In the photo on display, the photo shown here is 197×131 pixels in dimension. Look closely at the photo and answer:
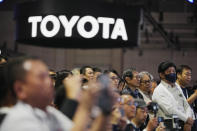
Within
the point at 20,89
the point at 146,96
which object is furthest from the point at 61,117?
the point at 146,96

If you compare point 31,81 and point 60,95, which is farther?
point 60,95

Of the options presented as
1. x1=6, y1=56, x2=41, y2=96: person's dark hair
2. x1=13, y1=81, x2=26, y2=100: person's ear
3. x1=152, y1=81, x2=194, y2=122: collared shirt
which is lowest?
x1=152, y1=81, x2=194, y2=122: collared shirt

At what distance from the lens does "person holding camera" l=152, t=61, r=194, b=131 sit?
514 centimetres

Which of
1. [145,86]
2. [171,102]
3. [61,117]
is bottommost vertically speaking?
[171,102]

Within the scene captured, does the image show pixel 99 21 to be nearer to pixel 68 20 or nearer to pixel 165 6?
pixel 68 20

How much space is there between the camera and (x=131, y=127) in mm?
3510

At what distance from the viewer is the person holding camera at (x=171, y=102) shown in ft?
16.9

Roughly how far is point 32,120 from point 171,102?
363cm

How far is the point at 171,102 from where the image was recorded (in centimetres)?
519

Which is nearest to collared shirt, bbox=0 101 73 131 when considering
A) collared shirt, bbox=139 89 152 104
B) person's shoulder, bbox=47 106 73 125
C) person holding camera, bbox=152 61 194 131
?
person's shoulder, bbox=47 106 73 125

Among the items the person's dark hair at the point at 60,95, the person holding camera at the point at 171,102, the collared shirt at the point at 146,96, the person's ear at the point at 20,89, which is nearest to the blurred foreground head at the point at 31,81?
the person's ear at the point at 20,89

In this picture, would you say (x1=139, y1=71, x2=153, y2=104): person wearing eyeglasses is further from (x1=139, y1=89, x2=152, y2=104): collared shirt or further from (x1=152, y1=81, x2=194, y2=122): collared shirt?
(x1=152, y1=81, x2=194, y2=122): collared shirt

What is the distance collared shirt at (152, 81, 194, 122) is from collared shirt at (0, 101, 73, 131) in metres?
3.30

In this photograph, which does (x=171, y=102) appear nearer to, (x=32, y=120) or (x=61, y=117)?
(x=61, y=117)
